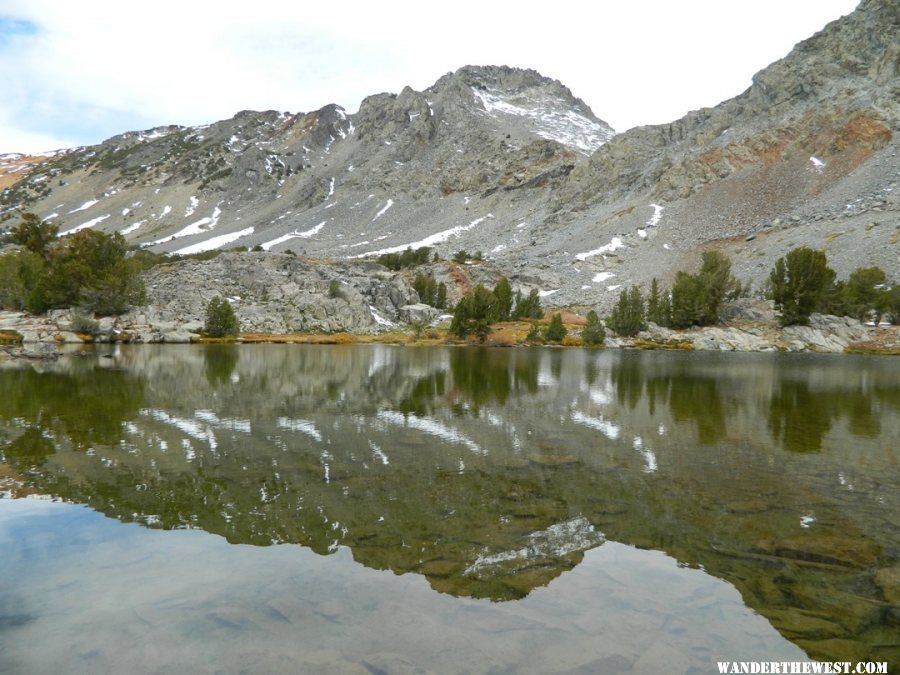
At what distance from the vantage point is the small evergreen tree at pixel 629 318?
267ft

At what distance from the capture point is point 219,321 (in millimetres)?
75812

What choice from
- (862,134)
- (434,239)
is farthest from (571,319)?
(862,134)

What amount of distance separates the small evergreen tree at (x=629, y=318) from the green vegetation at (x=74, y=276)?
7172 centimetres

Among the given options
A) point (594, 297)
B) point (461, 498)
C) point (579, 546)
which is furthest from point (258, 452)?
point (594, 297)

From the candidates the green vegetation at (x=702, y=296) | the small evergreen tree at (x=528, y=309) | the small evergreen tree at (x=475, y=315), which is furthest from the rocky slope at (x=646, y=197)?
the small evergreen tree at (x=475, y=315)

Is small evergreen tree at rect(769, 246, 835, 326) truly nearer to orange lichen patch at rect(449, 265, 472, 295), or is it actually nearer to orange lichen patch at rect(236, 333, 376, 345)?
orange lichen patch at rect(449, 265, 472, 295)

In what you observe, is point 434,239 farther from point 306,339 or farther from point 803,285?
point 803,285

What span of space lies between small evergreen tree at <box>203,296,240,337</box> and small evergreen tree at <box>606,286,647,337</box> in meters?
57.0

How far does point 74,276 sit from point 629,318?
258ft

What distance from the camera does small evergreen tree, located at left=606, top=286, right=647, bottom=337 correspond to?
81438 millimetres

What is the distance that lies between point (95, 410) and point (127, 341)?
57.1 meters

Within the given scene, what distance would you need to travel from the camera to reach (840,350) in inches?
2800

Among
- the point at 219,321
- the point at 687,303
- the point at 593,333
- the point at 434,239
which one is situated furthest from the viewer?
the point at 434,239

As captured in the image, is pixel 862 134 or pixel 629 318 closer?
pixel 629 318
